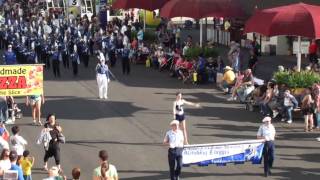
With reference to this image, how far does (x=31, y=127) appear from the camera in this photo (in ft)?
67.5

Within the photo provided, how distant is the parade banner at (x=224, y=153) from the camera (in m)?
15.5

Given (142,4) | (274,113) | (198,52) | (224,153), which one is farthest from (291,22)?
(142,4)

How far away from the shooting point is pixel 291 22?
829 inches

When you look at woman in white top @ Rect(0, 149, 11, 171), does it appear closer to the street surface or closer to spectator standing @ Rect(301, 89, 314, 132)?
the street surface

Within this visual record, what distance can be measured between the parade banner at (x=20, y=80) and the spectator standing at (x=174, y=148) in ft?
21.1

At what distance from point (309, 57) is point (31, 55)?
475 inches

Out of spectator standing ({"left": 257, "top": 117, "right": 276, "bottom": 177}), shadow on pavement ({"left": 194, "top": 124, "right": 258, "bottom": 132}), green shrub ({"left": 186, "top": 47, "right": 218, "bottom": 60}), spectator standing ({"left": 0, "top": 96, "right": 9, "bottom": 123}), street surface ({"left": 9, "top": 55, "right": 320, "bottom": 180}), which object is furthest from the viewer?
green shrub ({"left": 186, "top": 47, "right": 218, "bottom": 60})

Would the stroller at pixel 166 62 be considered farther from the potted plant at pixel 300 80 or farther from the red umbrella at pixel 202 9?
the potted plant at pixel 300 80

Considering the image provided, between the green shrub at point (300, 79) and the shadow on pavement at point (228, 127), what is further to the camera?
the green shrub at point (300, 79)

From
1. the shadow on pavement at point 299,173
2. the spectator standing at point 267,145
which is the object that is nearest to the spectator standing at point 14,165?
the spectator standing at point 267,145

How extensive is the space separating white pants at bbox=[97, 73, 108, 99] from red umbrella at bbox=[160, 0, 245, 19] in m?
5.64

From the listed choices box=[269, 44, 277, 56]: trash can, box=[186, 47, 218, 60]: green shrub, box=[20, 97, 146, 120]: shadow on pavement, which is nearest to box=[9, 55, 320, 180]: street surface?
box=[20, 97, 146, 120]: shadow on pavement

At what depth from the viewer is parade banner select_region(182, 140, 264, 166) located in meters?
15.5

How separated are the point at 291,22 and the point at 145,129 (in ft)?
17.4
